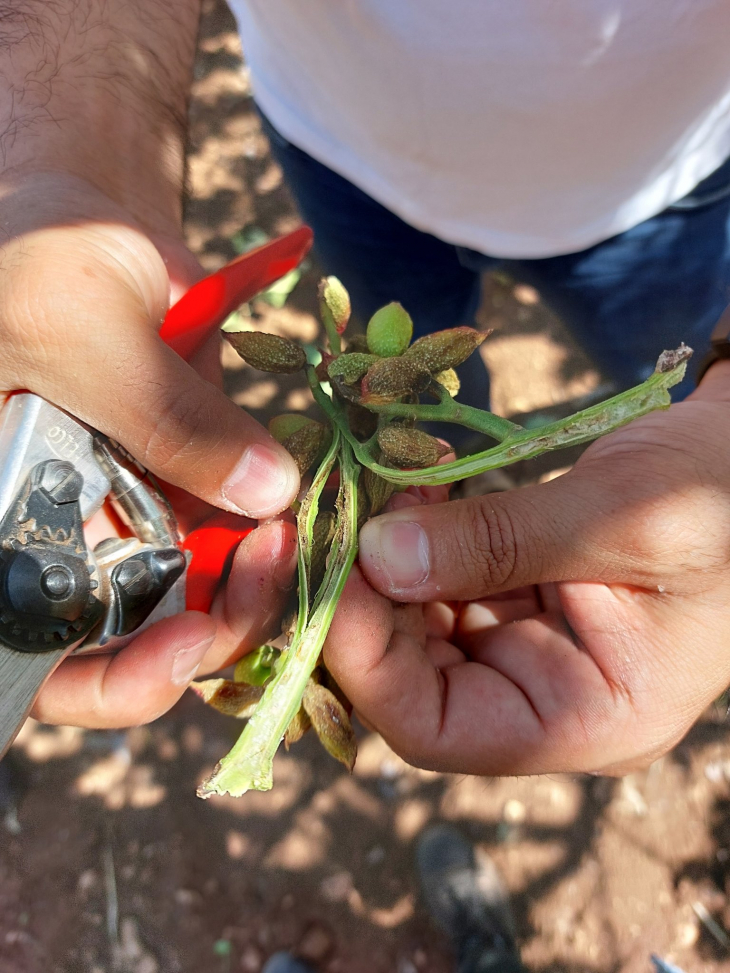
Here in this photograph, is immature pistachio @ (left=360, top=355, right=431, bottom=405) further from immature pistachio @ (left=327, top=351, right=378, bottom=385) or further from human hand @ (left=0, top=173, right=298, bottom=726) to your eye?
human hand @ (left=0, top=173, right=298, bottom=726)

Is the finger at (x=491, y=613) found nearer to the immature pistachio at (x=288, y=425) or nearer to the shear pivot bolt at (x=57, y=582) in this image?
the immature pistachio at (x=288, y=425)

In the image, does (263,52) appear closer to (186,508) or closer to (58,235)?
(58,235)

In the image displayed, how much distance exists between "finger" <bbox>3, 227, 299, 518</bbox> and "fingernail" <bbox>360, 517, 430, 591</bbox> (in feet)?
0.93

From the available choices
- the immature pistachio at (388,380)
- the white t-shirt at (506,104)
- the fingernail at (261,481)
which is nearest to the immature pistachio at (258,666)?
the fingernail at (261,481)

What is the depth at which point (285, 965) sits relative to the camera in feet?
12.2

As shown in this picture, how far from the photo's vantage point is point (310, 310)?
5.18m

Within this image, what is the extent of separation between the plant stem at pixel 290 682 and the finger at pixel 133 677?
1.10ft

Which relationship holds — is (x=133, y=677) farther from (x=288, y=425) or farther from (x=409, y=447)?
(x=409, y=447)

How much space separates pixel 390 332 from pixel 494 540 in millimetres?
687

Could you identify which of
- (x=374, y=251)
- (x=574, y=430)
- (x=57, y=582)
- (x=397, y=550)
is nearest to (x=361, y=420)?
(x=397, y=550)

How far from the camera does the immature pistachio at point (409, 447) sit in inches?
72.8

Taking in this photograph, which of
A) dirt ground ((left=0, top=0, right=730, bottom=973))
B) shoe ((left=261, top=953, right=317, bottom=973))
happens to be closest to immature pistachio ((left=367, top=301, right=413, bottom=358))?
dirt ground ((left=0, top=0, right=730, bottom=973))

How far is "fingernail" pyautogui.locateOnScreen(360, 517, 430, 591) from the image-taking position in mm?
1807

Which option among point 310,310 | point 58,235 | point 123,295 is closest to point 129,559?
point 123,295
